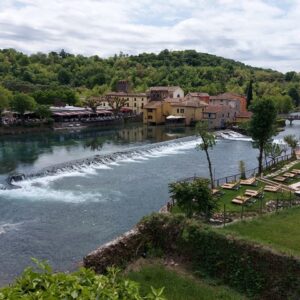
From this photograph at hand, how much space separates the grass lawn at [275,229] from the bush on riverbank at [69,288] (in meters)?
11.1

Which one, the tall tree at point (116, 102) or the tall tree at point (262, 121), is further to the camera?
the tall tree at point (116, 102)

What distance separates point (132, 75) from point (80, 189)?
391ft

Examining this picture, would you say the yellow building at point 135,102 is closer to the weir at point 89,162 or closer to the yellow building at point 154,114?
the yellow building at point 154,114

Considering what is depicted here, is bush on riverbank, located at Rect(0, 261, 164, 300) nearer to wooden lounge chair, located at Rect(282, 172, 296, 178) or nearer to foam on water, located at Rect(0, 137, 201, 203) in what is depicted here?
foam on water, located at Rect(0, 137, 201, 203)

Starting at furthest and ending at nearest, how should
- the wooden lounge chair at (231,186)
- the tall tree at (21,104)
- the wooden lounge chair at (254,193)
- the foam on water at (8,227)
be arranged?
the tall tree at (21,104) < the wooden lounge chair at (231,186) < the wooden lounge chair at (254,193) < the foam on water at (8,227)

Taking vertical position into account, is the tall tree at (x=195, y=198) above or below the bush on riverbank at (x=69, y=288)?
below

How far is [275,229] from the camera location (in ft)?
65.7

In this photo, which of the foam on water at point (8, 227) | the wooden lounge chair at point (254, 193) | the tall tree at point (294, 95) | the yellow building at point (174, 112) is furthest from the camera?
the tall tree at point (294, 95)

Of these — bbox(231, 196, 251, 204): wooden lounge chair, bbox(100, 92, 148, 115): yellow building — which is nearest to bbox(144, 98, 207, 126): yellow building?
bbox(100, 92, 148, 115): yellow building

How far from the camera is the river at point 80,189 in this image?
877 inches

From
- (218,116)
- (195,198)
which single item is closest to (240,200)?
(195,198)

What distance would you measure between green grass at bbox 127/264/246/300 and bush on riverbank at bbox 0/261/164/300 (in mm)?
8620

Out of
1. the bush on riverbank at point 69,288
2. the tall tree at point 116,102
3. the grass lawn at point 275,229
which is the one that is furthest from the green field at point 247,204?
the tall tree at point 116,102

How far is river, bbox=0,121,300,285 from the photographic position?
877 inches
